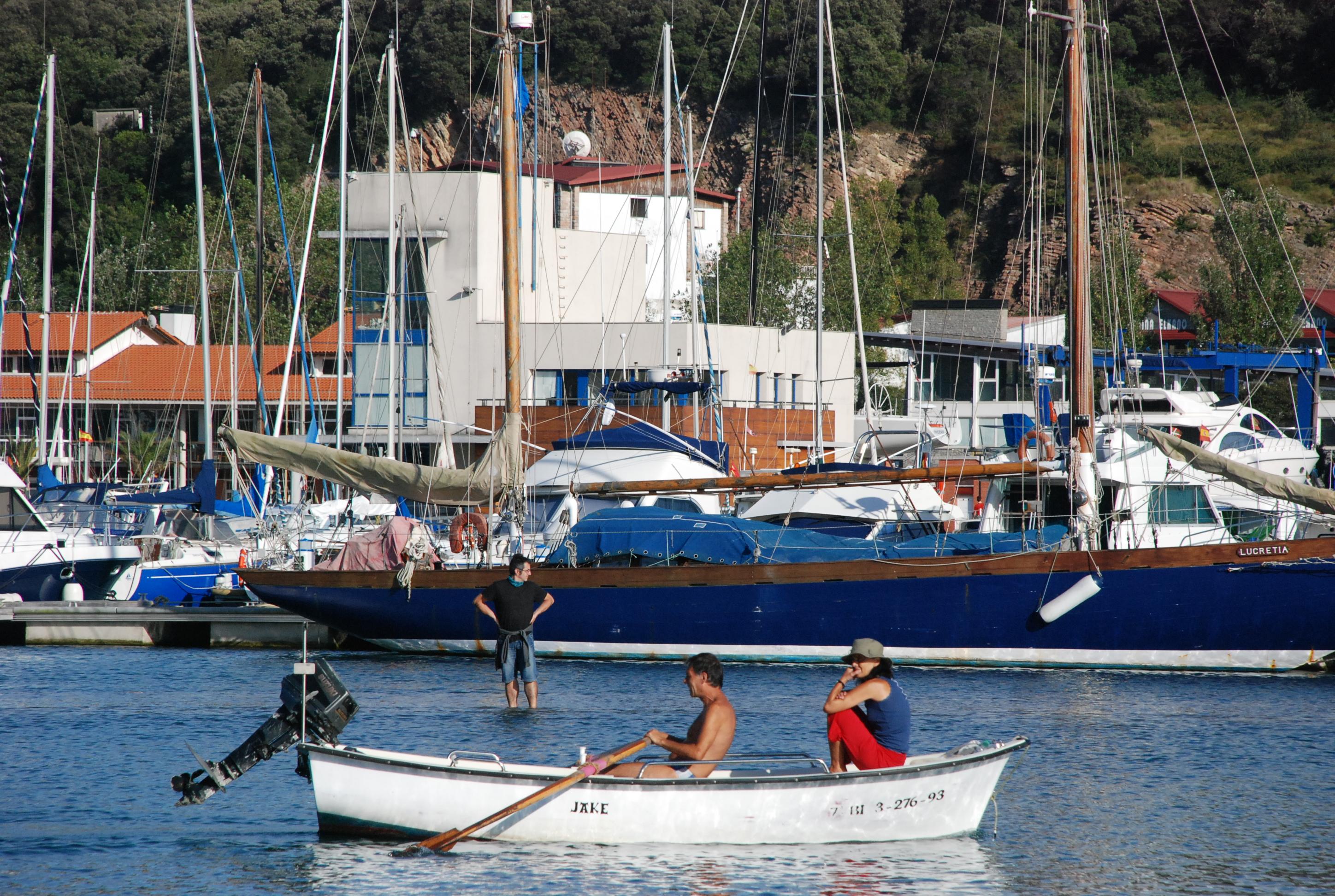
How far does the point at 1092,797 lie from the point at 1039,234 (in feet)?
44.1

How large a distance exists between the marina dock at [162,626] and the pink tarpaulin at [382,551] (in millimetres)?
3002

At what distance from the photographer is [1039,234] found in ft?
82.0

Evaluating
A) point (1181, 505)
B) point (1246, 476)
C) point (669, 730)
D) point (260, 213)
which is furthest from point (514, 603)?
point (260, 213)

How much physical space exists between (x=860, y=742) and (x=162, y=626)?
19.2 meters

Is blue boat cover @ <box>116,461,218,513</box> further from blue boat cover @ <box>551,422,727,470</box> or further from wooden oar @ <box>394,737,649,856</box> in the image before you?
wooden oar @ <box>394,737,649,856</box>

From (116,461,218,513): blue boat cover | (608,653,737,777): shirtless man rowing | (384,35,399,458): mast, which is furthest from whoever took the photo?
(384,35,399,458): mast

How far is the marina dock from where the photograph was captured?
88.4 ft

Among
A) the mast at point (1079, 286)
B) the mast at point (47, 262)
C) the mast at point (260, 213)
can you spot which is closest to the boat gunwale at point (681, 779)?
the mast at point (1079, 286)

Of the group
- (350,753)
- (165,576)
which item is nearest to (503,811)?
(350,753)

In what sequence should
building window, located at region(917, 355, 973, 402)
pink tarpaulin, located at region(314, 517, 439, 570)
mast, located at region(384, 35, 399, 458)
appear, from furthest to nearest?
building window, located at region(917, 355, 973, 402) < mast, located at region(384, 35, 399, 458) < pink tarpaulin, located at region(314, 517, 439, 570)

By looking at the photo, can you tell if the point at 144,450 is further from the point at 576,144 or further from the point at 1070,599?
the point at 1070,599

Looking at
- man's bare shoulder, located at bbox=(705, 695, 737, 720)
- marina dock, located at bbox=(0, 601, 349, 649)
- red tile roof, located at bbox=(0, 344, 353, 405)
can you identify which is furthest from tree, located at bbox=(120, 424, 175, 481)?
man's bare shoulder, located at bbox=(705, 695, 737, 720)

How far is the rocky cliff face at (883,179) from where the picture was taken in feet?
264

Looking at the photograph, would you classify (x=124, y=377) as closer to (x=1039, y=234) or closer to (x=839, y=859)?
(x=1039, y=234)
